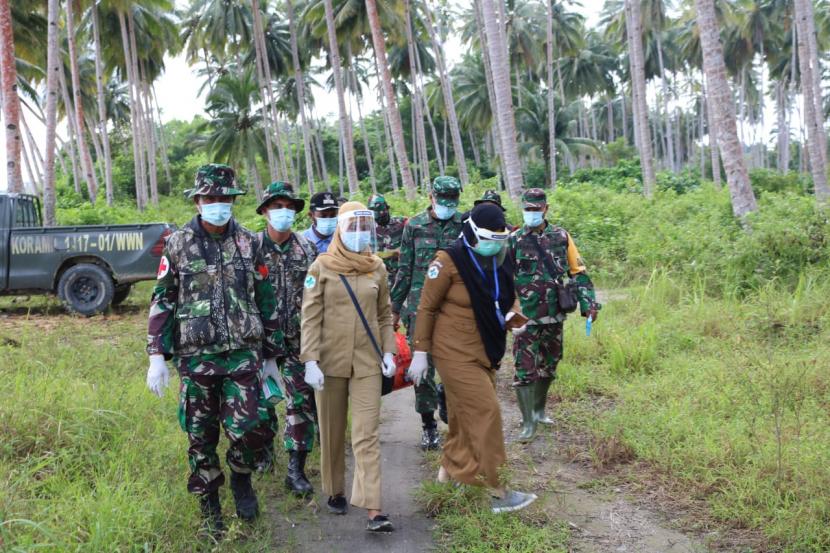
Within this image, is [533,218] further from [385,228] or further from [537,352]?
[385,228]

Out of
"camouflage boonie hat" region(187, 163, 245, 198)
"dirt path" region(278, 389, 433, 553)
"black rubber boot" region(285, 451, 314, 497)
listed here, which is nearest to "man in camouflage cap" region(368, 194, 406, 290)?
"dirt path" region(278, 389, 433, 553)

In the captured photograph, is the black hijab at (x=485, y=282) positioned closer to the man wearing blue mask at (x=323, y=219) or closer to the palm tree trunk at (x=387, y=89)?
the man wearing blue mask at (x=323, y=219)

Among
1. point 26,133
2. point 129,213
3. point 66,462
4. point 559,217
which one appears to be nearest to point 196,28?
point 26,133

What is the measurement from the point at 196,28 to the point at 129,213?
1739cm

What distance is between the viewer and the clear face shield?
→ 4.14m

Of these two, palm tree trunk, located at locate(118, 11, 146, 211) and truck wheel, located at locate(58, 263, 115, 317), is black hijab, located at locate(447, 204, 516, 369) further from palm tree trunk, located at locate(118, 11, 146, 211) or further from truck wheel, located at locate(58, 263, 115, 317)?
palm tree trunk, located at locate(118, 11, 146, 211)

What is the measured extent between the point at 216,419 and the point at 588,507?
2.26 metres

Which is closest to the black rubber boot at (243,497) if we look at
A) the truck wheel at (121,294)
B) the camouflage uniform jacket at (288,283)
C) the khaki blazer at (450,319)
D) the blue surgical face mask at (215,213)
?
the camouflage uniform jacket at (288,283)

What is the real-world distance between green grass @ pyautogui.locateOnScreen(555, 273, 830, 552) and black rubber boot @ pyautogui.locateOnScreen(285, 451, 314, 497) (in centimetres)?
203

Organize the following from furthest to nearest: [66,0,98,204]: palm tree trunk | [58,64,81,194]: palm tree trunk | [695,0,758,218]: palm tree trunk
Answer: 1. [58,64,81,194]: palm tree trunk
2. [66,0,98,204]: palm tree trunk
3. [695,0,758,218]: palm tree trunk

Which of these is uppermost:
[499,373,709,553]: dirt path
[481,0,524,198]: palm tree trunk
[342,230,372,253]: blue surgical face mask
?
[481,0,524,198]: palm tree trunk

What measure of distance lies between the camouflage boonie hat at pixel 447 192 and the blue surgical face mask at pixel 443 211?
0.02m

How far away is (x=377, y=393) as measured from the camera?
13.5 feet

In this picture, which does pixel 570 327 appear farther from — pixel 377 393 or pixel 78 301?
pixel 78 301
